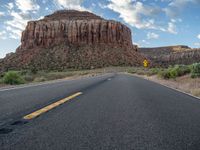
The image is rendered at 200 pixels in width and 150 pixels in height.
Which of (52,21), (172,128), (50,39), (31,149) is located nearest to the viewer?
(31,149)

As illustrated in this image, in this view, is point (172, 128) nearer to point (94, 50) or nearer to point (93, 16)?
point (94, 50)

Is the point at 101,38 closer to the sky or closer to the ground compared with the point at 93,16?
closer to the ground

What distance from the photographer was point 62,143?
3.37m

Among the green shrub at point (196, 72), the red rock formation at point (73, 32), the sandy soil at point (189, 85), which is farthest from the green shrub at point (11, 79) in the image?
the red rock formation at point (73, 32)

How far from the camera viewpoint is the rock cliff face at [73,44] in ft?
297

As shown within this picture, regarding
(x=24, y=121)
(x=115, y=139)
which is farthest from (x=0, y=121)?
(x=115, y=139)

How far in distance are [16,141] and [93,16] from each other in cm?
13780

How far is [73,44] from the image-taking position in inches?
4215

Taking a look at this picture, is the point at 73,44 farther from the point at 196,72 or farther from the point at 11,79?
the point at 196,72

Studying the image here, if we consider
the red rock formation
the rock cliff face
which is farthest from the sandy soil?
the red rock formation

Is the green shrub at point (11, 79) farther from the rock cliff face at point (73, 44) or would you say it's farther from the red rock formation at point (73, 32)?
the red rock formation at point (73, 32)

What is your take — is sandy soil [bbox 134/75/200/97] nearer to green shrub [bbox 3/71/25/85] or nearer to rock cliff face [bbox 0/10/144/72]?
green shrub [bbox 3/71/25/85]

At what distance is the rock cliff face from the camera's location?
9038cm

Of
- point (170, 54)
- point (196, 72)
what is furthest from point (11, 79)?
point (170, 54)
